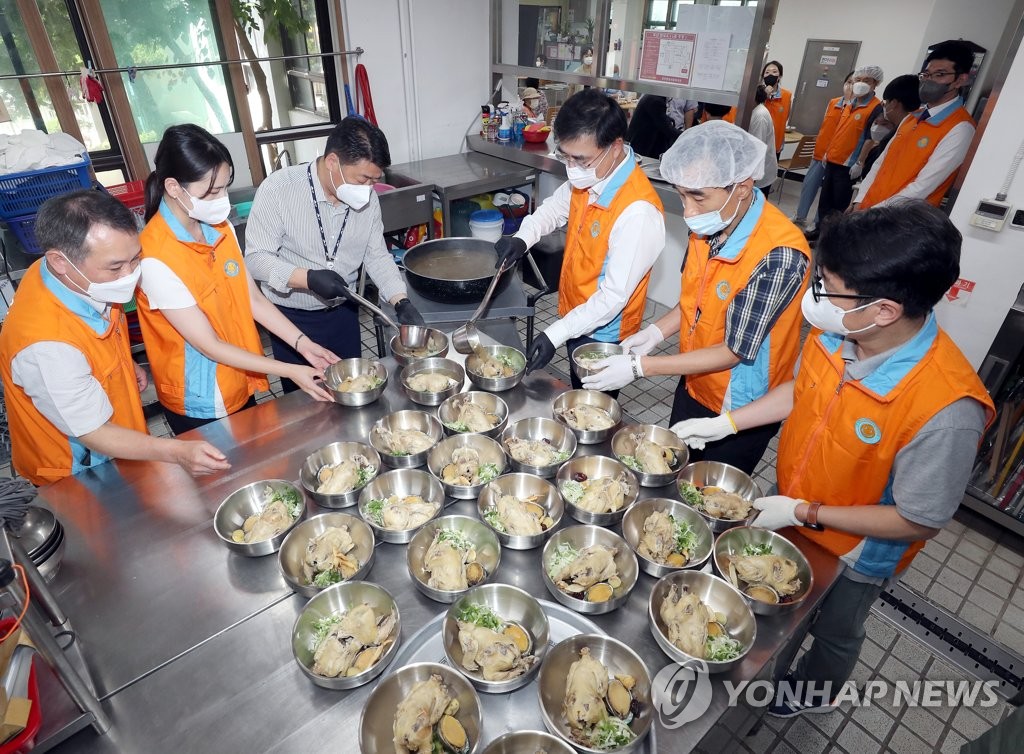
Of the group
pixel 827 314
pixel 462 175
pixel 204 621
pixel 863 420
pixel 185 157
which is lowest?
pixel 204 621

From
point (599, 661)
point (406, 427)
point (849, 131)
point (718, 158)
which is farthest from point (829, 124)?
point (599, 661)

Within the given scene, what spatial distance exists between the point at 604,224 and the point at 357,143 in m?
1.16

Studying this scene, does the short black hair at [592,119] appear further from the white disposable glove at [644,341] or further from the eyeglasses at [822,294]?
the eyeglasses at [822,294]

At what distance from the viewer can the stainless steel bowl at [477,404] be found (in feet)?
7.34

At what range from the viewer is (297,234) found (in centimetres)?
280

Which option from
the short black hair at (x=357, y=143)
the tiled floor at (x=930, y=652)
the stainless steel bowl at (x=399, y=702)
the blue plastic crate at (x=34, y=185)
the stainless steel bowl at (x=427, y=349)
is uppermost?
the short black hair at (x=357, y=143)

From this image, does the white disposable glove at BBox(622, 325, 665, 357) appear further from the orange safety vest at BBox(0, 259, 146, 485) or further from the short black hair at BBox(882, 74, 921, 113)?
the short black hair at BBox(882, 74, 921, 113)

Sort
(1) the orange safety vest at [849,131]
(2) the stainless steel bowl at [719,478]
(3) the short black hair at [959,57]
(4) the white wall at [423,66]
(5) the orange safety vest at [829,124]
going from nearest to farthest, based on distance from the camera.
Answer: (2) the stainless steel bowl at [719,478] < (3) the short black hair at [959,57] < (4) the white wall at [423,66] < (1) the orange safety vest at [849,131] < (5) the orange safety vest at [829,124]

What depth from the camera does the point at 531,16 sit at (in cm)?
530

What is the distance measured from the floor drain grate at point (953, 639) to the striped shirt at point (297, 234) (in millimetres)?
2935

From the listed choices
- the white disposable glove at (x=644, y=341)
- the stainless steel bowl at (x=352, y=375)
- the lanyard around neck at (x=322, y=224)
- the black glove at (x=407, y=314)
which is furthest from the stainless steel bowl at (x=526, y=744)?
the lanyard around neck at (x=322, y=224)

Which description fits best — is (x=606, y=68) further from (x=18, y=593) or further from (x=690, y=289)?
(x=18, y=593)

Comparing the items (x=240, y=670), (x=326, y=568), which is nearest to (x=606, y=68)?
(x=326, y=568)

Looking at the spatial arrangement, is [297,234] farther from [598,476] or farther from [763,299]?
[763,299]
